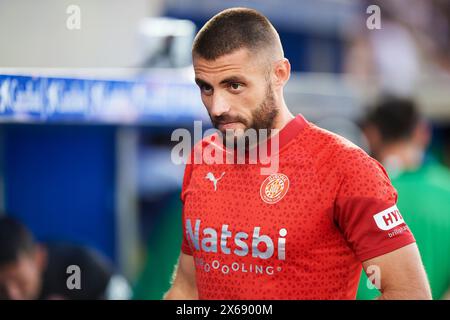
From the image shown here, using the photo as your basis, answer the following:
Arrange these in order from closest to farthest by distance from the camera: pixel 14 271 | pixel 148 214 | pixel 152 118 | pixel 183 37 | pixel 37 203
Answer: pixel 14 271, pixel 152 118, pixel 183 37, pixel 37 203, pixel 148 214

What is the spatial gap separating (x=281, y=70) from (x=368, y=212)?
18.1 inches

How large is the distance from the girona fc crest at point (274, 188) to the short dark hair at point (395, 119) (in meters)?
1.81

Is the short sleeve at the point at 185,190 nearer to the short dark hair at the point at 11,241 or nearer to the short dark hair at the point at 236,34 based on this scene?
the short dark hair at the point at 236,34

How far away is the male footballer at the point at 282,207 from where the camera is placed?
2.11m

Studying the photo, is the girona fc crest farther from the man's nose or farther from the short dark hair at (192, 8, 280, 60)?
the short dark hair at (192, 8, 280, 60)

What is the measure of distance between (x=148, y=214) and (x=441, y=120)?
5234 mm

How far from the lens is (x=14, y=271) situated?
3994 millimetres

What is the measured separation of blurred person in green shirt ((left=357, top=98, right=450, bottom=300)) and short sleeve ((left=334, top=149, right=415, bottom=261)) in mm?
1126

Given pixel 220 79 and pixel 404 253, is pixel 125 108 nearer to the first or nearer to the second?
pixel 220 79

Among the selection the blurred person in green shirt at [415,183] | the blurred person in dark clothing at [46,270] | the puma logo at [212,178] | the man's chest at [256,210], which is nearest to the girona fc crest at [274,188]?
the man's chest at [256,210]

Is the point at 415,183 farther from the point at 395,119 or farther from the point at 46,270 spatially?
the point at 46,270

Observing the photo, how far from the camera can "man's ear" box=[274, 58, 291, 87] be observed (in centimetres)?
225

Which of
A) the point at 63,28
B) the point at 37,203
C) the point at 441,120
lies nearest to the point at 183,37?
the point at 63,28

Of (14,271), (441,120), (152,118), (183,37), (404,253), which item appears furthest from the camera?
(441,120)
